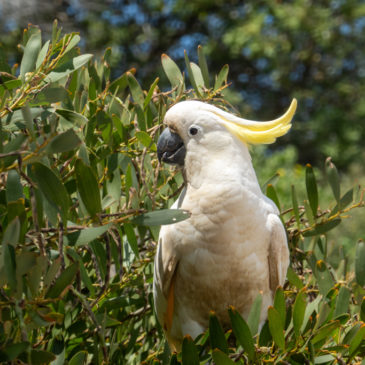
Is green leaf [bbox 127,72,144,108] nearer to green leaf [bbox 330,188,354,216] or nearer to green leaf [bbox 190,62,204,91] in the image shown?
green leaf [bbox 190,62,204,91]

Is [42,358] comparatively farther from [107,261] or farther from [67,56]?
[67,56]

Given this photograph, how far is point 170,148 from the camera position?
1181 mm

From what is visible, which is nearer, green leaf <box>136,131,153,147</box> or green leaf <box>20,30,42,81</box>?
green leaf <box>20,30,42,81</box>

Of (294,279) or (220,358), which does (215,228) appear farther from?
(220,358)

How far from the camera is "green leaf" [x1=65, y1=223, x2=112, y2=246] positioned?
2.73ft

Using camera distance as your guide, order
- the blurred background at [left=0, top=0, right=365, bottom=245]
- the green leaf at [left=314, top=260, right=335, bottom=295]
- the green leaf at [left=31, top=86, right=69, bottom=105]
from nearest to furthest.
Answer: the green leaf at [left=31, top=86, right=69, bottom=105] → the green leaf at [left=314, top=260, right=335, bottom=295] → the blurred background at [left=0, top=0, right=365, bottom=245]

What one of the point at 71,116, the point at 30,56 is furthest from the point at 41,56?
the point at 71,116

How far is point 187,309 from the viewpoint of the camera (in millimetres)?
1204

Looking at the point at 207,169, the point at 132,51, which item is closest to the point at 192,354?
the point at 207,169

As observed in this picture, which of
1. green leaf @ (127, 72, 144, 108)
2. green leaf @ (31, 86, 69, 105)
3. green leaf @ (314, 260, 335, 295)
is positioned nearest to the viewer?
green leaf @ (31, 86, 69, 105)

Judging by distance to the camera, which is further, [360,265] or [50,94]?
[360,265]

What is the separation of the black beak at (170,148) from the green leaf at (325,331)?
0.48 meters

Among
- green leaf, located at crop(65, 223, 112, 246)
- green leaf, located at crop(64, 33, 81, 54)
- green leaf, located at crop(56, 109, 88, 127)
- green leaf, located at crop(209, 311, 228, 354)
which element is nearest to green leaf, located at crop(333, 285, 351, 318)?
green leaf, located at crop(209, 311, 228, 354)

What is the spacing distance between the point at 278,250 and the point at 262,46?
13.2ft
